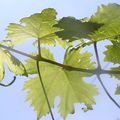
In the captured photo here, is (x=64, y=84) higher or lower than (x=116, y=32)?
lower

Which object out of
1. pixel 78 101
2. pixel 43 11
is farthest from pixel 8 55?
pixel 78 101

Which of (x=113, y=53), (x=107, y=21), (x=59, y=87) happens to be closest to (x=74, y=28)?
(x=107, y=21)

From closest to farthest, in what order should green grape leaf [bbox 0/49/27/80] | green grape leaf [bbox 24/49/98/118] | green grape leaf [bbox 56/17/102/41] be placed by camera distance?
1. green grape leaf [bbox 56/17/102/41]
2. green grape leaf [bbox 0/49/27/80]
3. green grape leaf [bbox 24/49/98/118]

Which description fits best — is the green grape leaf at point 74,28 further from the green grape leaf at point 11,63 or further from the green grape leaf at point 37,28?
the green grape leaf at point 11,63

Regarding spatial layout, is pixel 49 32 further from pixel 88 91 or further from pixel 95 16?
pixel 88 91

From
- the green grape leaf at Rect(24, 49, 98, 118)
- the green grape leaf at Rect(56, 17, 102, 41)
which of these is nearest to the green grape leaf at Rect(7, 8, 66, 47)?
the green grape leaf at Rect(56, 17, 102, 41)

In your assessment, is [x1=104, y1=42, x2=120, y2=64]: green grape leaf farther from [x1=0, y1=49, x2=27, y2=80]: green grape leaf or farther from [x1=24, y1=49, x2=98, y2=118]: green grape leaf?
[x1=0, y1=49, x2=27, y2=80]: green grape leaf

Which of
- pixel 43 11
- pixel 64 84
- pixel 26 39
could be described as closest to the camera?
pixel 43 11
